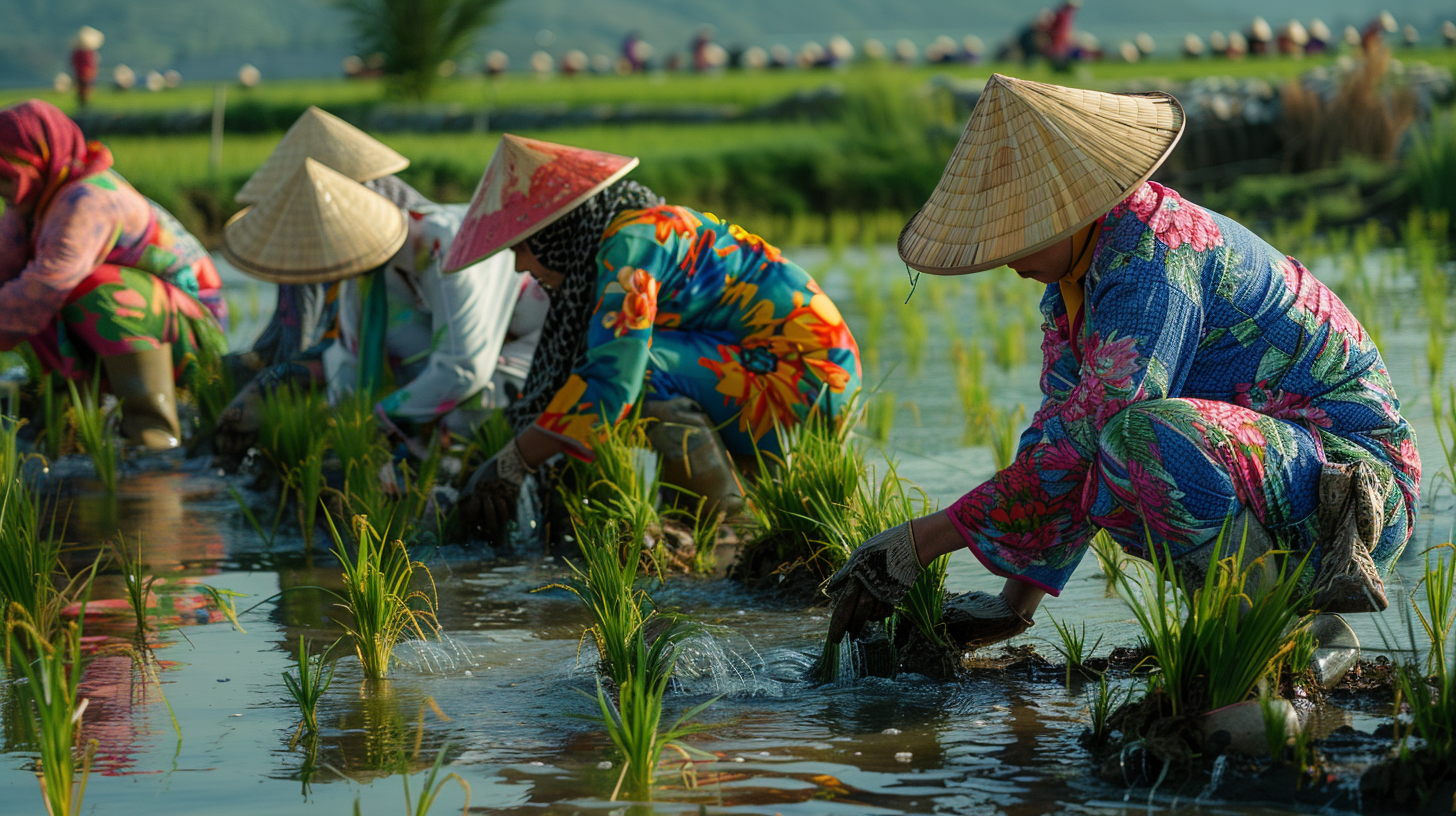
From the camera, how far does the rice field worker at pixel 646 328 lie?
12.4 feet

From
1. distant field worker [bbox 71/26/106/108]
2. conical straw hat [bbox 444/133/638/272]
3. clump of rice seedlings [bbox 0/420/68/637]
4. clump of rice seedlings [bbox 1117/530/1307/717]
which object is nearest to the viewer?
clump of rice seedlings [bbox 1117/530/1307/717]

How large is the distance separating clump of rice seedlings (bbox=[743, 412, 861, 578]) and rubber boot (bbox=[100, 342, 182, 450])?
277 cm

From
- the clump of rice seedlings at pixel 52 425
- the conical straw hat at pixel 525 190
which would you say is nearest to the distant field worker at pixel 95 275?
the clump of rice seedlings at pixel 52 425

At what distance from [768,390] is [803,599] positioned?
75 cm

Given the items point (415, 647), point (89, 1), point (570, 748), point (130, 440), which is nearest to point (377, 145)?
point (130, 440)

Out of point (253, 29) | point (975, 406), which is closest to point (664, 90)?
point (975, 406)

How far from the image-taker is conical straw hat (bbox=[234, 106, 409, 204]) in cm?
527

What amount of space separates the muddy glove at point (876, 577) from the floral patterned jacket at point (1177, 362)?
0.10m

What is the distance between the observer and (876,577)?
2711 mm

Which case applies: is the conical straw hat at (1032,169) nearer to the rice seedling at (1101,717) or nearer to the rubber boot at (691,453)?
the rice seedling at (1101,717)

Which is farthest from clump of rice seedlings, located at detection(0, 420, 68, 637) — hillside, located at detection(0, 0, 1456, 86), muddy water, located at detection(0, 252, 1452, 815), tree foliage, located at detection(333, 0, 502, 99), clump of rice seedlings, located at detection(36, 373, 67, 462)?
hillside, located at detection(0, 0, 1456, 86)

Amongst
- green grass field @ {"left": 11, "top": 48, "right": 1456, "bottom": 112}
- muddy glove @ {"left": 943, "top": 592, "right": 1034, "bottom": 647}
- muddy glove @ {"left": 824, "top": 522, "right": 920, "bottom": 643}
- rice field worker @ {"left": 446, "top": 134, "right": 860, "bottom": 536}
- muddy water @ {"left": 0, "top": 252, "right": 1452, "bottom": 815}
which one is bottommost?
muddy water @ {"left": 0, "top": 252, "right": 1452, "bottom": 815}

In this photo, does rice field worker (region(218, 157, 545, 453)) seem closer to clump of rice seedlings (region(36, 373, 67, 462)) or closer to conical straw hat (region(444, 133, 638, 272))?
conical straw hat (region(444, 133, 638, 272))

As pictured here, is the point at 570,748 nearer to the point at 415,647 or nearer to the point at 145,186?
the point at 415,647
